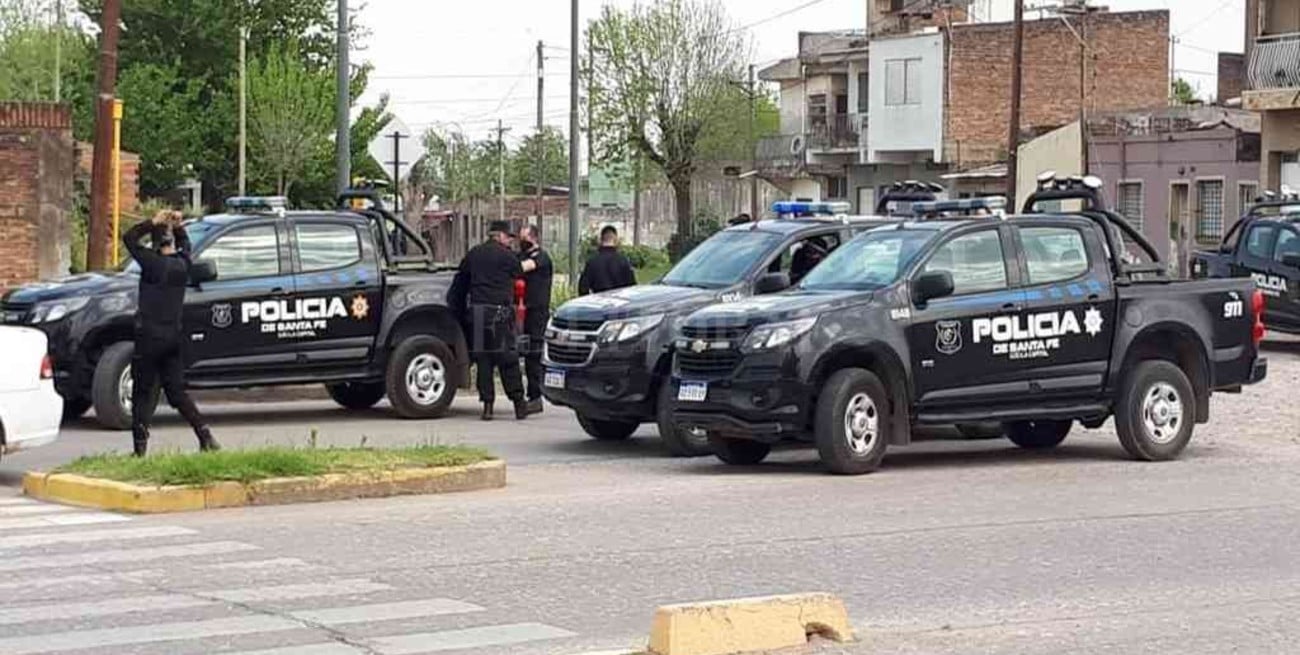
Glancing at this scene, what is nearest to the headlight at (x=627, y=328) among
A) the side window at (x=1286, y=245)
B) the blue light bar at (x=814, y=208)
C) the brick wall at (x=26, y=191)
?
the blue light bar at (x=814, y=208)

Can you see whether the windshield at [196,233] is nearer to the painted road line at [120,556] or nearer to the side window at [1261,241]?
the painted road line at [120,556]

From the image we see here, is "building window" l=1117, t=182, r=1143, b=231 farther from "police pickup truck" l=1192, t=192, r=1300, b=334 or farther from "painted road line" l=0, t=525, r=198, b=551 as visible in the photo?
"painted road line" l=0, t=525, r=198, b=551

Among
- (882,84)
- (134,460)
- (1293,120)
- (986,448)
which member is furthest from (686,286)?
(882,84)

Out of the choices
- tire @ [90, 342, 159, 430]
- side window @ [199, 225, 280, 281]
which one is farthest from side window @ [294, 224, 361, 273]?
tire @ [90, 342, 159, 430]

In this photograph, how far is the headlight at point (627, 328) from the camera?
16891 mm

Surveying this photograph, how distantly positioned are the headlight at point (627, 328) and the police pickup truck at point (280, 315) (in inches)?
148

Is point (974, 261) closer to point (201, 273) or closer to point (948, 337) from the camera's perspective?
point (948, 337)

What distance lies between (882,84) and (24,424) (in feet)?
195

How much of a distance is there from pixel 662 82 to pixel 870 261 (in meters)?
65.6

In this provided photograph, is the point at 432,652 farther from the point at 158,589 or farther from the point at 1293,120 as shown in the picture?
the point at 1293,120

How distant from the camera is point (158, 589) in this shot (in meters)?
10.3

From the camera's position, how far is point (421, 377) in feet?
66.5

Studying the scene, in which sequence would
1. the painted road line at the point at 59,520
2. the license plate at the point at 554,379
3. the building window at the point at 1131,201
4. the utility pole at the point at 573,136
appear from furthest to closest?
1. the building window at the point at 1131,201
2. the utility pole at the point at 573,136
3. the license plate at the point at 554,379
4. the painted road line at the point at 59,520

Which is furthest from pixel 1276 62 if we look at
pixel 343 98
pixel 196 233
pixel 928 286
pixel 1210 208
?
pixel 928 286
